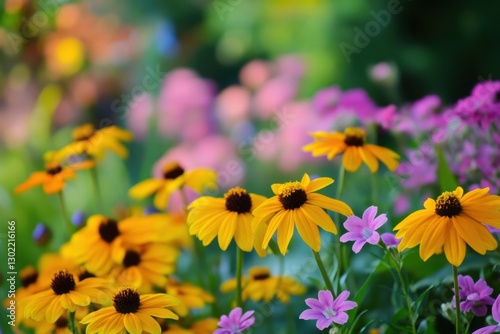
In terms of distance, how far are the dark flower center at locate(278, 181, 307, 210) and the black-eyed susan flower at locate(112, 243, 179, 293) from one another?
0.59ft

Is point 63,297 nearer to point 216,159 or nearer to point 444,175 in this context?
point 444,175

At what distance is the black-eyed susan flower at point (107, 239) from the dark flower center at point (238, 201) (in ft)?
0.44

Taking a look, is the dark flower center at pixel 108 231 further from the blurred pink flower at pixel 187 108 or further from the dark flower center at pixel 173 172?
the blurred pink flower at pixel 187 108

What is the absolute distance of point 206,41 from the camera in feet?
6.55

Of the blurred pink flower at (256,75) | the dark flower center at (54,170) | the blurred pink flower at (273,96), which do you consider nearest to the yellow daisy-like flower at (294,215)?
the dark flower center at (54,170)

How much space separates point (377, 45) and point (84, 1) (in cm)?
74

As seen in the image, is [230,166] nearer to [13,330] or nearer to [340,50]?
[340,50]

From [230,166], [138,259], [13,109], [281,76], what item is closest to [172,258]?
[138,259]

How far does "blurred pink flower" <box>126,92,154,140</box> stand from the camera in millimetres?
1668

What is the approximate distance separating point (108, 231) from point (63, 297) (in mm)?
167

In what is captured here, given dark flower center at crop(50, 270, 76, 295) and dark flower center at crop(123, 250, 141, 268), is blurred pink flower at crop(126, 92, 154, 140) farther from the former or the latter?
dark flower center at crop(50, 270, 76, 295)

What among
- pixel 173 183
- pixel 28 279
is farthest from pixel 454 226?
pixel 28 279

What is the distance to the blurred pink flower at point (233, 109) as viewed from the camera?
5.30 ft

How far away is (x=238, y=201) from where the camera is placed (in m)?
0.71
